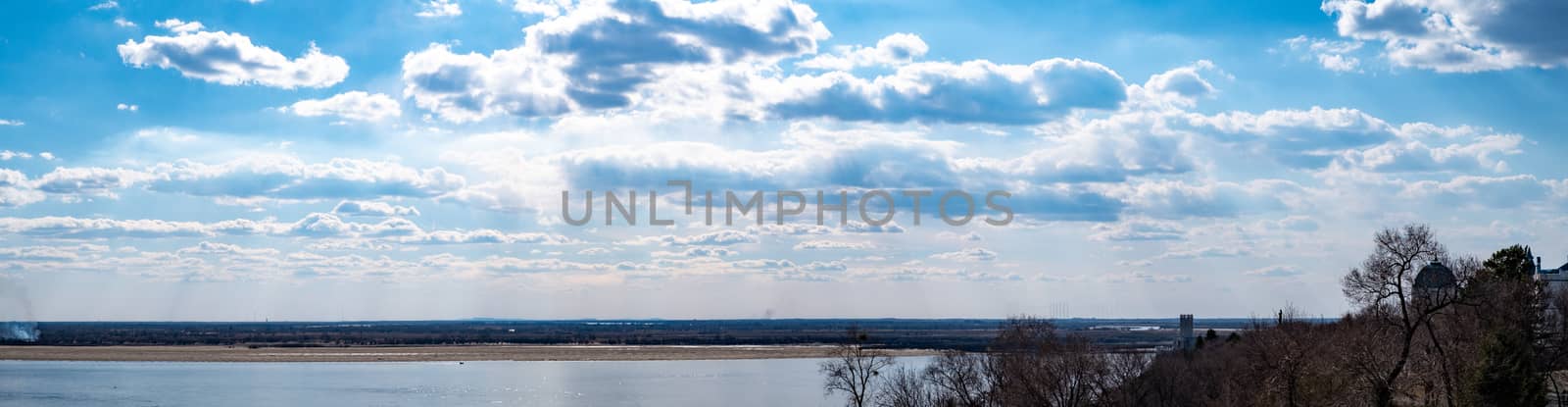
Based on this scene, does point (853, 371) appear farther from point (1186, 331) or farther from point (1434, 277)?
point (1186, 331)

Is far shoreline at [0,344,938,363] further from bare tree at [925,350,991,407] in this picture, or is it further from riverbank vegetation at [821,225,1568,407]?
riverbank vegetation at [821,225,1568,407]

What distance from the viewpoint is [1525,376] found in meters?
37.7

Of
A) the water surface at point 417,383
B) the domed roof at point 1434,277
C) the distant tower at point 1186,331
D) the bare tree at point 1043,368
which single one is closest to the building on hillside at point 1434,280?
the domed roof at point 1434,277

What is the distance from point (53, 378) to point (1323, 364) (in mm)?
106318

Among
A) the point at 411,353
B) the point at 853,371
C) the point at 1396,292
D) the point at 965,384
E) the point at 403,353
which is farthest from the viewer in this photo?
the point at 403,353

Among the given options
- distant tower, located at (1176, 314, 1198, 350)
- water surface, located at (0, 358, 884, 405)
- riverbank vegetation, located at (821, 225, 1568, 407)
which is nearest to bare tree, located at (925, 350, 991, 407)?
riverbank vegetation, located at (821, 225, 1568, 407)

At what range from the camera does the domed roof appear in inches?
1539

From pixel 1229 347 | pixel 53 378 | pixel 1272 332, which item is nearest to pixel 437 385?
pixel 53 378

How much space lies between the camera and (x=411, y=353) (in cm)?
17225

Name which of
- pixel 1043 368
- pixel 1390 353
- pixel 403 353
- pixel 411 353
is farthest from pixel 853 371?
pixel 403 353

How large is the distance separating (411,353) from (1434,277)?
14776 cm

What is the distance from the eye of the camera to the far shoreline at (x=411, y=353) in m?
158

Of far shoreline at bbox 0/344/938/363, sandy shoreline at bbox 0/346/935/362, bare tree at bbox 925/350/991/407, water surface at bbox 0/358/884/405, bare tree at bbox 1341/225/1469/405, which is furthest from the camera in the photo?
sandy shoreline at bbox 0/346/935/362

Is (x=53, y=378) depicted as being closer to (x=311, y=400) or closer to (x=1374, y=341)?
(x=311, y=400)
